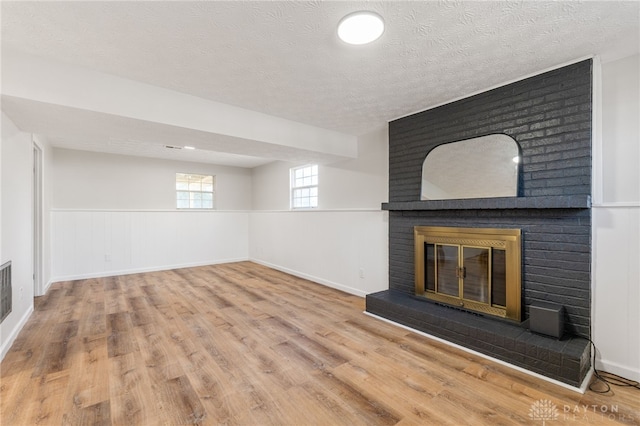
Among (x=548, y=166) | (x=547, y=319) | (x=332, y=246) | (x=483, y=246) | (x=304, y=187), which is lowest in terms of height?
(x=547, y=319)

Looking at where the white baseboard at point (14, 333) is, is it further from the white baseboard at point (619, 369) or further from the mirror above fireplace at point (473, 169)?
the white baseboard at point (619, 369)

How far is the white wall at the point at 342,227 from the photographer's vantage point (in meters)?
3.80

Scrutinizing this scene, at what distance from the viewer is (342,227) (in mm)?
4348

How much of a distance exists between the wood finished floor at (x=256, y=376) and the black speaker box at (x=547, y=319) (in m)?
0.38

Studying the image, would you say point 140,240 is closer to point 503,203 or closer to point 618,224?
point 503,203

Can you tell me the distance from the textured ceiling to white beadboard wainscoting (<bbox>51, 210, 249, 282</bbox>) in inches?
161

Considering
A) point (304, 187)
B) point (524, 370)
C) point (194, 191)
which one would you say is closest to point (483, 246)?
point (524, 370)

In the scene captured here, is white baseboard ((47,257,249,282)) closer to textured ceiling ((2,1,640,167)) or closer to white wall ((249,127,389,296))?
white wall ((249,127,389,296))

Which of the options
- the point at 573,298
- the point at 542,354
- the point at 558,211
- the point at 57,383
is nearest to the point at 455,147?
the point at 558,211

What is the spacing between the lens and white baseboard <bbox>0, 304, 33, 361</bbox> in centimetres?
232

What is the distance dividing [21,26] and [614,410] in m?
4.24

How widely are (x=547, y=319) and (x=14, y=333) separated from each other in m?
4.64

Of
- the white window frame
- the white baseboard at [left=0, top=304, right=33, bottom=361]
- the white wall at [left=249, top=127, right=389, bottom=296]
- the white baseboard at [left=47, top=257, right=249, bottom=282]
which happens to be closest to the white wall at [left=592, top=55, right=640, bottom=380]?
the white wall at [left=249, top=127, right=389, bottom=296]

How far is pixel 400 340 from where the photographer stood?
8.50 ft
